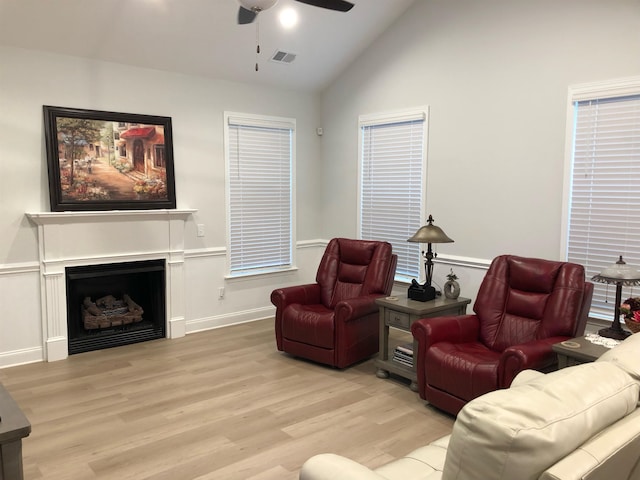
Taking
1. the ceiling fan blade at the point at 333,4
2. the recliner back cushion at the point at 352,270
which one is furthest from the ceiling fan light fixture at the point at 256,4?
the recliner back cushion at the point at 352,270

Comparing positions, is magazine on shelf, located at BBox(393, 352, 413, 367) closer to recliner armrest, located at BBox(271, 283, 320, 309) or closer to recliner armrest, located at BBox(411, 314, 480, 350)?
recliner armrest, located at BBox(411, 314, 480, 350)

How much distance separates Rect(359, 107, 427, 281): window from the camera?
17.0 feet

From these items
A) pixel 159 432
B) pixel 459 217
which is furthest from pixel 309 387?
pixel 459 217

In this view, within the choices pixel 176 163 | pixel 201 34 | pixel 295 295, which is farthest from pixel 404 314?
pixel 201 34

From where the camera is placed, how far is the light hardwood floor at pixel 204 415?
2.85 m

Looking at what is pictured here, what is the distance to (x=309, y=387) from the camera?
3.93m

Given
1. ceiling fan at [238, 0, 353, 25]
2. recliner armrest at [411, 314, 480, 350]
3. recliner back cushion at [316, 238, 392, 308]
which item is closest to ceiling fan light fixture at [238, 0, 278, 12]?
ceiling fan at [238, 0, 353, 25]

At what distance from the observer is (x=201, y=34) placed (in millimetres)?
4719

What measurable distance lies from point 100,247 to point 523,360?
380 centimetres

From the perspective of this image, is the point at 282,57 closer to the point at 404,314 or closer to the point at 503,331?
the point at 404,314

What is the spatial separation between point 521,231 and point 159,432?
327cm

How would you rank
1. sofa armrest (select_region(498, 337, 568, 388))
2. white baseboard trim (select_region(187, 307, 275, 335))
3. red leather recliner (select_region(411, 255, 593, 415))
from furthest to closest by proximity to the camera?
white baseboard trim (select_region(187, 307, 275, 335)), red leather recliner (select_region(411, 255, 593, 415)), sofa armrest (select_region(498, 337, 568, 388))

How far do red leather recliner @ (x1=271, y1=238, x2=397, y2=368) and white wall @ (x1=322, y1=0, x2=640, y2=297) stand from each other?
826mm

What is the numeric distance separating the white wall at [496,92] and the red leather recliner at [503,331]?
0.64 m
